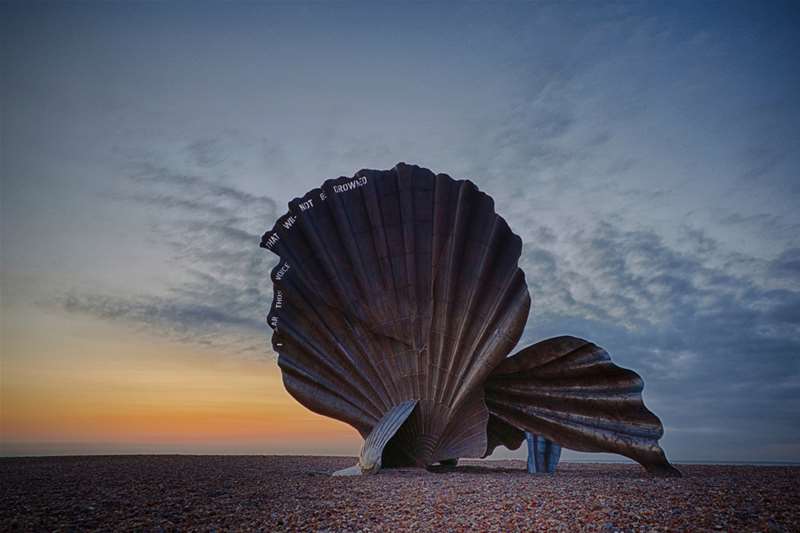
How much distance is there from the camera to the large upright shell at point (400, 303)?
10.6 metres

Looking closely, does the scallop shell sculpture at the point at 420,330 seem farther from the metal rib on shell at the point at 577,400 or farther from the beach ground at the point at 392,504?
the beach ground at the point at 392,504

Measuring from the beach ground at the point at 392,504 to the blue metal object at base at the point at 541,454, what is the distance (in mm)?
2842

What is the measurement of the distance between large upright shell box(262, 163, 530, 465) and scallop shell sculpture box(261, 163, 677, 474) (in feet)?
0.07

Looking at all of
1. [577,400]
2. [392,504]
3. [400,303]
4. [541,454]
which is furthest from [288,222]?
[392,504]

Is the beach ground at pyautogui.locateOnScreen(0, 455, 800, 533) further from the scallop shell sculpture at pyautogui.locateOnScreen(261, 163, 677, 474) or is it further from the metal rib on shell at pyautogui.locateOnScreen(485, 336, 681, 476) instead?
the scallop shell sculpture at pyautogui.locateOnScreen(261, 163, 677, 474)

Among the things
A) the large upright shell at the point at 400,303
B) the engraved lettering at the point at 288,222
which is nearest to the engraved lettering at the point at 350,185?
the large upright shell at the point at 400,303

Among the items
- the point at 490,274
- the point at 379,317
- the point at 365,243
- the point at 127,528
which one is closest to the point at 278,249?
the point at 365,243

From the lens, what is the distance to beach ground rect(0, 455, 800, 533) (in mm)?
4855

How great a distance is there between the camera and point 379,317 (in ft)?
36.7

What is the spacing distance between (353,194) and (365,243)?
3.78ft

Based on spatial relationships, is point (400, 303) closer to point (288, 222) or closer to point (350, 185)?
point (350, 185)

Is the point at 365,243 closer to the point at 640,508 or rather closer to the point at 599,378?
the point at 599,378

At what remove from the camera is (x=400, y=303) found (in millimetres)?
11148

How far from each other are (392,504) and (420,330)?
16.9ft
